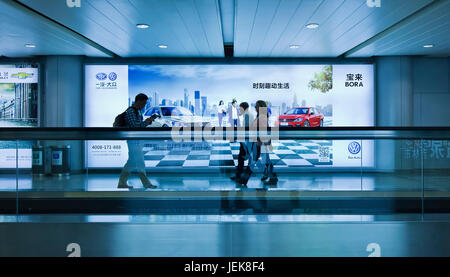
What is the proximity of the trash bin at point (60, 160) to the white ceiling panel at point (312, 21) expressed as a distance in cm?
398

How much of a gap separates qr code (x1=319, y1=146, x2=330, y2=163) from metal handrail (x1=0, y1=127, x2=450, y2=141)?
1.66 feet

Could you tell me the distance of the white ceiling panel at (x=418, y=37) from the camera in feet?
22.6

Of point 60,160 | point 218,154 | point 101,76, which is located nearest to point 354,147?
point 218,154

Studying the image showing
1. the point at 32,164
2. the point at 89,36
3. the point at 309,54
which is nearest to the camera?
the point at 32,164

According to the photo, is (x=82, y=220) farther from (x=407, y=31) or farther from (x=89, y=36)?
(x=407, y=31)

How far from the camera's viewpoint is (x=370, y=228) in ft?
12.7

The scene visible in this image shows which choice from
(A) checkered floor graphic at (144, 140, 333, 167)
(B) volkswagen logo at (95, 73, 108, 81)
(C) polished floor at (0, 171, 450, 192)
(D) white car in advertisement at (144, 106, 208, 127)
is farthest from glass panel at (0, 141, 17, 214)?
(B) volkswagen logo at (95, 73, 108, 81)

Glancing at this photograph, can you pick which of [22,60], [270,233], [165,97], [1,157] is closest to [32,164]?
[1,157]

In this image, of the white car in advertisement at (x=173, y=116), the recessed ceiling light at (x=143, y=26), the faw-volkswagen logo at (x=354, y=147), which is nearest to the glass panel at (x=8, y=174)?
the faw-volkswagen logo at (x=354, y=147)

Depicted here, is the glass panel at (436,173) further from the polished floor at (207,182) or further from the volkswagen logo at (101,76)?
the volkswagen logo at (101,76)

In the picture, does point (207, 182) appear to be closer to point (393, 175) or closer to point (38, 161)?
point (38, 161)

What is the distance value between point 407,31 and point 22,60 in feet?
34.4

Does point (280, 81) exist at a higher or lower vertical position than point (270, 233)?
higher

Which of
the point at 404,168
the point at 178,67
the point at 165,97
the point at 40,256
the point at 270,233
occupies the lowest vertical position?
the point at 40,256
